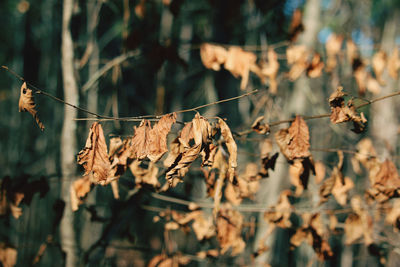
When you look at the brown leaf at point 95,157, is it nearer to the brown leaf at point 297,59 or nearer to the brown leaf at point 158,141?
A: the brown leaf at point 158,141

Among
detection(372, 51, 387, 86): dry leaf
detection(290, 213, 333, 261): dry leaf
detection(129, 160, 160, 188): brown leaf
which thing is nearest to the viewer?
Answer: detection(129, 160, 160, 188): brown leaf

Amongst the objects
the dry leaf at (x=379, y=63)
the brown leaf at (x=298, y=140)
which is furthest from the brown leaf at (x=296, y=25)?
the brown leaf at (x=298, y=140)

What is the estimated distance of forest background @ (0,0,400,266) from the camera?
1.56 m

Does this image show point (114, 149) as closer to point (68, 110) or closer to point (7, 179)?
point (68, 110)

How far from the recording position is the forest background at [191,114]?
61.4 inches

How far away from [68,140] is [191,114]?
3.86m

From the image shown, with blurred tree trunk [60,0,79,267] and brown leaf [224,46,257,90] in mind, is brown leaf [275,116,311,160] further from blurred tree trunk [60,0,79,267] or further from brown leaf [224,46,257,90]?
blurred tree trunk [60,0,79,267]

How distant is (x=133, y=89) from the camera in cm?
403

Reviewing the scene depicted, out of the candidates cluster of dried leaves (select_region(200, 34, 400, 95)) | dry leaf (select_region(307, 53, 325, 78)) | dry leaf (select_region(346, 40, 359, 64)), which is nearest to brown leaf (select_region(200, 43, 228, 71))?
cluster of dried leaves (select_region(200, 34, 400, 95))

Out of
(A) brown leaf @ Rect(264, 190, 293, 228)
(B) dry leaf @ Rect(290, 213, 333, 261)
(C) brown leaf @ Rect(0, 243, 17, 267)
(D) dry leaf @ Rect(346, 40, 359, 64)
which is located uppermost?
(D) dry leaf @ Rect(346, 40, 359, 64)

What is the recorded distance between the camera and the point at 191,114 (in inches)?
211

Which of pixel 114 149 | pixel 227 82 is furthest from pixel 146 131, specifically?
pixel 227 82

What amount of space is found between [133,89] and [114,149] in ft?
9.77

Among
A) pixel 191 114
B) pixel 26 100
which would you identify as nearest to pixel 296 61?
pixel 26 100
